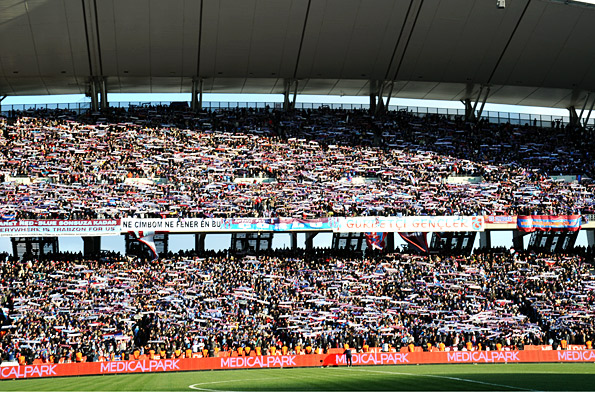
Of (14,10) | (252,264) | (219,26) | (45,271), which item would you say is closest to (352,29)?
(219,26)

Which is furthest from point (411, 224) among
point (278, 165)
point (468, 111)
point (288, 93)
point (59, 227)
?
point (59, 227)

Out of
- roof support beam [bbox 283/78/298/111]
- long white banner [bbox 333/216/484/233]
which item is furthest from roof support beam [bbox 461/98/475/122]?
long white banner [bbox 333/216/484/233]

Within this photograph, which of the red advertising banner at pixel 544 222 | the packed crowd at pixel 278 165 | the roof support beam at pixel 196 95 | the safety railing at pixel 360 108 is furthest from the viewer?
the roof support beam at pixel 196 95

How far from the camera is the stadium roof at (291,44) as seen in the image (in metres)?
50.0

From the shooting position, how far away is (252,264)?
44.1m

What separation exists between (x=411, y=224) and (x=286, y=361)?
1604 cm

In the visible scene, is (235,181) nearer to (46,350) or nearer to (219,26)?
(219,26)

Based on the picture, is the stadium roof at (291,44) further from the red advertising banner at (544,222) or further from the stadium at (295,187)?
the red advertising banner at (544,222)

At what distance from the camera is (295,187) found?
4869 centimetres

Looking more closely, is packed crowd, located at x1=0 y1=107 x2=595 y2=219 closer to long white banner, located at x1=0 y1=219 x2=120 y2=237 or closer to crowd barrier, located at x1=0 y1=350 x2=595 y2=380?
long white banner, located at x1=0 y1=219 x2=120 y2=237

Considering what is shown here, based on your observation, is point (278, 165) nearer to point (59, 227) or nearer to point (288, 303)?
point (288, 303)

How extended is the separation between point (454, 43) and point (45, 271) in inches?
1308

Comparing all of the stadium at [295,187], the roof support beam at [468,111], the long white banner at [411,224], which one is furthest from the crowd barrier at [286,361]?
the roof support beam at [468,111]

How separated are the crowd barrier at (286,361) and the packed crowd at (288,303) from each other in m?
1.38
